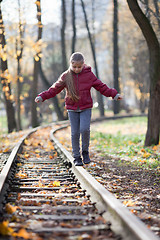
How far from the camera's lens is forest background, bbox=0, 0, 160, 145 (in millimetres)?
8940

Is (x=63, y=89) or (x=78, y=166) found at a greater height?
(x=63, y=89)

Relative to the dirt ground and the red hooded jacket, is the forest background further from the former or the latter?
the dirt ground

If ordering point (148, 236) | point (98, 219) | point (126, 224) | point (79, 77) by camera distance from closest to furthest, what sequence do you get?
point (148, 236)
point (126, 224)
point (98, 219)
point (79, 77)

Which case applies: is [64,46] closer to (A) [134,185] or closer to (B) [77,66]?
(B) [77,66]

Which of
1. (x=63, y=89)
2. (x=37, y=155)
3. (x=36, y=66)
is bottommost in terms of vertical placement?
(x=37, y=155)

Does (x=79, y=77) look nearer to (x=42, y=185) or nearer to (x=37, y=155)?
(x=42, y=185)

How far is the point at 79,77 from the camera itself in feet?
17.5

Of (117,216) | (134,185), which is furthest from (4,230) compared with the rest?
(134,185)

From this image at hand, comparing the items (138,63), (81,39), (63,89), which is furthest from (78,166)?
(81,39)

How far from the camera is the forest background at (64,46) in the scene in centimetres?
894

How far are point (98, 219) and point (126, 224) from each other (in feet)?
1.75

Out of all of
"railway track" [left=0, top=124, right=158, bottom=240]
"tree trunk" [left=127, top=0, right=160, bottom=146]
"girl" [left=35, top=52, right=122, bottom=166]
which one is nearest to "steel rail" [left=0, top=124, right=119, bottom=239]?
"railway track" [left=0, top=124, right=158, bottom=240]

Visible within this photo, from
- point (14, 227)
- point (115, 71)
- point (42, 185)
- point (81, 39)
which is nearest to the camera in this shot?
point (14, 227)

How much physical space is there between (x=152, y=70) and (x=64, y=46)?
17.0 metres
